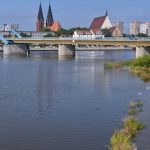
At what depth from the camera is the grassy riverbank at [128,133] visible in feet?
41.7

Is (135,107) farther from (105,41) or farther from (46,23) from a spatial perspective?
(46,23)

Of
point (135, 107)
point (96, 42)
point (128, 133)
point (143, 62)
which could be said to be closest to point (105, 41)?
point (96, 42)

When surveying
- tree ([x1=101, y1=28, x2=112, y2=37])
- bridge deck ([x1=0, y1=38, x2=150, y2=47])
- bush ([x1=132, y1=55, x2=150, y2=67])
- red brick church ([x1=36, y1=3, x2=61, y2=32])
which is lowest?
bush ([x1=132, y1=55, x2=150, y2=67])

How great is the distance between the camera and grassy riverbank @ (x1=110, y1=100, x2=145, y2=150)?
12.7m

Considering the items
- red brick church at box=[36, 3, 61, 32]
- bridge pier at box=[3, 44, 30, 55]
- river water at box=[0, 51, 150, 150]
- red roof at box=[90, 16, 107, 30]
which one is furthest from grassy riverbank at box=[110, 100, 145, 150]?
red brick church at box=[36, 3, 61, 32]

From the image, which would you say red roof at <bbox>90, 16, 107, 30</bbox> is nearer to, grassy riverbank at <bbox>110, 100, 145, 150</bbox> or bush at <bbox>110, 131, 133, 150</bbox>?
grassy riverbank at <bbox>110, 100, 145, 150</bbox>

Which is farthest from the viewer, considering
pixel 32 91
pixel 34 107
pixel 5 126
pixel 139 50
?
pixel 139 50

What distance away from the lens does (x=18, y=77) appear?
38.5 meters

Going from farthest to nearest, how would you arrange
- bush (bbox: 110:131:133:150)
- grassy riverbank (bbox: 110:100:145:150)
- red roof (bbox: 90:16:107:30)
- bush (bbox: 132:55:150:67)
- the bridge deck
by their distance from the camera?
1. red roof (bbox: 90:16:107:30)
2. the bridge deck
3. bush (bbox: 132:55:150:67)
4. grassy riverbank (bbox: 110:100:145:150)
5. bush (bbox: 110:131:133:150)

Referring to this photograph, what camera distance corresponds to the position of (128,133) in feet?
49.8

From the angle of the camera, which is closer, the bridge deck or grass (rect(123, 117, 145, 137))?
grass (rect(123, 117, 145, 137))

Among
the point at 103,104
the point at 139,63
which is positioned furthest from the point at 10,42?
the point at 103,104

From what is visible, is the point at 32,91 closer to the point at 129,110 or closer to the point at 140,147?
the point at 129,110

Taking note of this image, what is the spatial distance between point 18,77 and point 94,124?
21814mm
